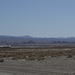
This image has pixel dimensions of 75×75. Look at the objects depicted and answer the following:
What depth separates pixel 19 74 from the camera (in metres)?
24.8

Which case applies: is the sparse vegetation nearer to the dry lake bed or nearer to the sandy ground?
the dry lake bed

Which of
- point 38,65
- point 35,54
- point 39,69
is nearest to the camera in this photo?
point 39,69

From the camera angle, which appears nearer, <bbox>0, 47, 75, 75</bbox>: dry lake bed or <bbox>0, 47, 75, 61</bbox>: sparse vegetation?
<bbox>0, 47, 75, 75</bbox>: dry lake bed

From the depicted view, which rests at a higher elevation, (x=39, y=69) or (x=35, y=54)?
(x=39, y=69)

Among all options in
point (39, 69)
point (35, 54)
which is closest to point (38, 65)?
point (39, 69)

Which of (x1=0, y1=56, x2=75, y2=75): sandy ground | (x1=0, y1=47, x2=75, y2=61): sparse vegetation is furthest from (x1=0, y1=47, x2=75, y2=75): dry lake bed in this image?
(x1=0, y1=47, x2=75, y2=61): sparse vegetation

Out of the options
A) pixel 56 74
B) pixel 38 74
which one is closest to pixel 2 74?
pixel 38 74

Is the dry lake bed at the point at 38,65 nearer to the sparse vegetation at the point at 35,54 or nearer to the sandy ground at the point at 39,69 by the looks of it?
the sandy ground at the point at 39,69

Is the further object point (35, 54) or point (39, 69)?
point (35, 54)

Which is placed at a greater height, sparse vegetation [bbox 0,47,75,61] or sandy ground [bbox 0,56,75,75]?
sandy ground [bbox 0,56,75,75]

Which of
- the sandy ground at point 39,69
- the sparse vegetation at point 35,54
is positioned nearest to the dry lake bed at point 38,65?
the sandy ground at point 39,69

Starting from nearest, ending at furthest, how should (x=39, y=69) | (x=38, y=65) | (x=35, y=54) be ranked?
1. (x=39, y=69)
2. (x=38, y=65)
3. (x=35, y=54)

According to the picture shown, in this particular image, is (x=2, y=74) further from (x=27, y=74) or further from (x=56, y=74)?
(x=56, y=74)

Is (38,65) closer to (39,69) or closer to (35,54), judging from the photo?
(39,69)
